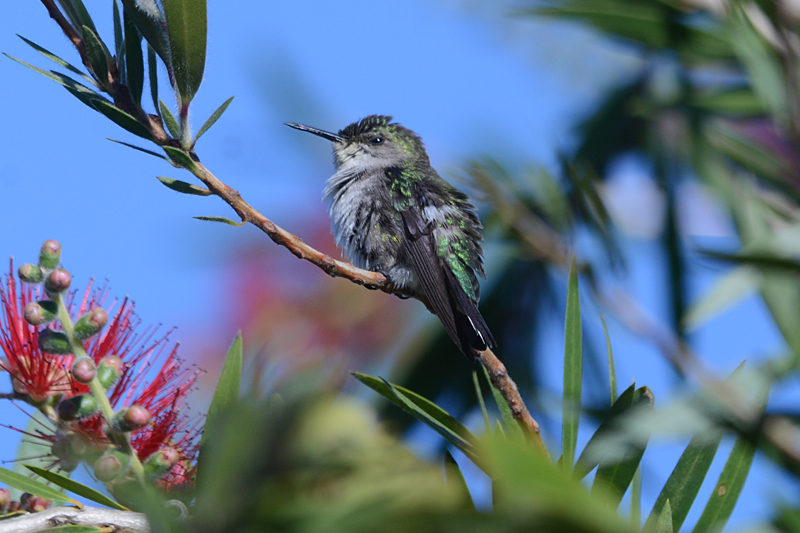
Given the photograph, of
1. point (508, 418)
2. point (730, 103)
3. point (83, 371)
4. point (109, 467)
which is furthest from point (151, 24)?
point (730, 103)

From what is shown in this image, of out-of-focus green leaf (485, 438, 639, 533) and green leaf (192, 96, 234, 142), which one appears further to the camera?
green leaf (192, 96, 234, 142)

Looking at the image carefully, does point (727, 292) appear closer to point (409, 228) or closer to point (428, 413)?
point (428, 413)

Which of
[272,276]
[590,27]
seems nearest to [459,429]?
[590,27]

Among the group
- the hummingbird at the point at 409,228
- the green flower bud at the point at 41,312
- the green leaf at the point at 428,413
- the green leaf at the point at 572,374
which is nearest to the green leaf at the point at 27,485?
the green flower bud at the point at 41,312

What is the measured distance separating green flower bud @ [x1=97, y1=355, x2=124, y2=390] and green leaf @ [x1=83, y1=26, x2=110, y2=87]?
39 cm

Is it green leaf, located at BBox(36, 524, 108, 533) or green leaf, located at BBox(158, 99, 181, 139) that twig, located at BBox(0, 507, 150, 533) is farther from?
green leaf, located at BBox(158, 99, 181, 139)

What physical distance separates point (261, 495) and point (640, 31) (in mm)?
1527

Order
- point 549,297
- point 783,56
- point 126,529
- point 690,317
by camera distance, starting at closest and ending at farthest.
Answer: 1. point 126,529
2. point 690,317
3. point 783,56
4. point 549,297

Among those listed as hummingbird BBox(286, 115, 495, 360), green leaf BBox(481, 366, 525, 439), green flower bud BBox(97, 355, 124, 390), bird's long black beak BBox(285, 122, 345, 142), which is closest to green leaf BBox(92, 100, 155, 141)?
green flower bud BBox(97, 355, 124, 390)

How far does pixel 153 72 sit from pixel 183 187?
0.17m

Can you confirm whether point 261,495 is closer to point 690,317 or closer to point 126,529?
point 126,529

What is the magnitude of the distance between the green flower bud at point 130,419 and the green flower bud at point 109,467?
0.13 ft

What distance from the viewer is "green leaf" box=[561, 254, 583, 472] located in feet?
2.94

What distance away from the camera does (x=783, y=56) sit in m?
1.08
